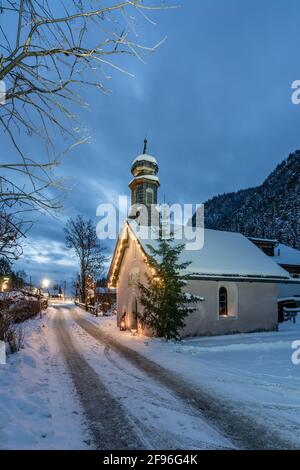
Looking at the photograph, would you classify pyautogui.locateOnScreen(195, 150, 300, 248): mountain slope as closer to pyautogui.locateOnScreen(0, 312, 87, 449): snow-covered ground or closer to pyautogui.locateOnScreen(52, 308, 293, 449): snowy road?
pyautogui.locateOnScreen(52, 308, 293, 449): snowy road

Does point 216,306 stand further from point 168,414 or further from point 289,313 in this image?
point 289,313

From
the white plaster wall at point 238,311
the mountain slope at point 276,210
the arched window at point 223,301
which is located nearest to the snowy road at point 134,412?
the white plaster wall at point 238,311

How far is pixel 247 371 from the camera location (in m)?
9.00

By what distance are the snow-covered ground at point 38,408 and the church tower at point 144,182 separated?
15.5 metres

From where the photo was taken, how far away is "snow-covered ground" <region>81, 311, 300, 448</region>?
581 centimetres

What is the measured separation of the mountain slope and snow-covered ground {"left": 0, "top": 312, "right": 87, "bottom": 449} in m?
63.1

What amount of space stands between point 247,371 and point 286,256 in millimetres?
33067

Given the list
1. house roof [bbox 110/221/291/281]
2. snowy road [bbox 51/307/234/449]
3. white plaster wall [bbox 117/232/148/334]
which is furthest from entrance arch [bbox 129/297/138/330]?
snowy road [bbox 51/307/234/449]

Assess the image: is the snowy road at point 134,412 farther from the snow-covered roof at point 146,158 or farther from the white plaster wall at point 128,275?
the snow-covered roof at point 146,158

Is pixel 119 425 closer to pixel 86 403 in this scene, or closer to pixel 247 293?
pixel 86 403

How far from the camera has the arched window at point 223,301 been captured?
18.7m

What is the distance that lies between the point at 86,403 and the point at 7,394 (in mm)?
1687

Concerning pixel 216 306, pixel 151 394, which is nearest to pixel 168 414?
pixel 151 394
